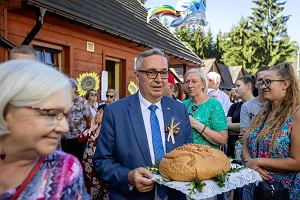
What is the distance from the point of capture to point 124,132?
2.57 meters

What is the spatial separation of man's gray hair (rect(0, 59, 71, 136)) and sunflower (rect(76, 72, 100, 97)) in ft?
21.9

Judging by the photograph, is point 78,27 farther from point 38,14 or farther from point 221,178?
point 221,178

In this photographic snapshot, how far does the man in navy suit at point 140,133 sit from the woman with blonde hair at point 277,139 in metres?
0.82

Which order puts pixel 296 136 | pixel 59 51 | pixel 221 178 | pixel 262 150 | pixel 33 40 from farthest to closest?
1. pixel 59 51
2. pixel 33 40
3. pixel 262 150
4. pixel 296 136
5. pixel 221 178

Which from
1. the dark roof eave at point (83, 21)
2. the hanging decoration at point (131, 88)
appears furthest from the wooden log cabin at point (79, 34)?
the hanging decoration at point (131, 88)

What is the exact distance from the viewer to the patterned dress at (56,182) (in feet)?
4.61

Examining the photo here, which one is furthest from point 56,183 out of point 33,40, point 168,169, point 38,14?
point 33,40

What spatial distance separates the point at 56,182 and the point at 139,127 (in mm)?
1173

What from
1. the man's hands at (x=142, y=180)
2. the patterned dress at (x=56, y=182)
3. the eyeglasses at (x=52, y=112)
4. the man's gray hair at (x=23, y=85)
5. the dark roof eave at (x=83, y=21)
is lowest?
the man's hands at (x=142, y=180)

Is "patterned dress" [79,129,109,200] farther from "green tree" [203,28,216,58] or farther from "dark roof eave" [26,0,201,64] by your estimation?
"green tree" [203,28,216,58]

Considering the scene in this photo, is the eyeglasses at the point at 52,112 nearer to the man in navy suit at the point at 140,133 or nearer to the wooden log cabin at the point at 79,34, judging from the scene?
the man in navy suit at the point at 140,133

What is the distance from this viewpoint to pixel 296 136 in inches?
116

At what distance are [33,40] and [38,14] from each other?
0.72 metres

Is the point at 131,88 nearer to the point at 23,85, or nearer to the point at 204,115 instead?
the point at 204,115
